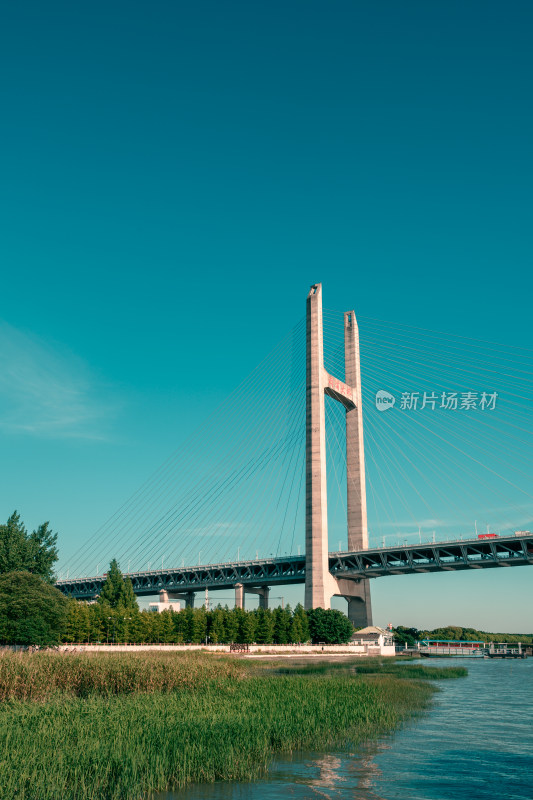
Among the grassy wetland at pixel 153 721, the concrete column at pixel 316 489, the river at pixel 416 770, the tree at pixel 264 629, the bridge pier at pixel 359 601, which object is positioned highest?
the concrete column at pixel 316 489

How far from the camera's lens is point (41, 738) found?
15.2m

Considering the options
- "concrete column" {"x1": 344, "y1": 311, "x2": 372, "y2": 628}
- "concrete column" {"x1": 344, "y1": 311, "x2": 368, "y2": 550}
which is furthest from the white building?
"concrete column" {"x1": 344, "y1": 311, "x2": 368, "y2": 550}

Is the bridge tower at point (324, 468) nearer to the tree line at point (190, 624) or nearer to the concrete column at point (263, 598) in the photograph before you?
the tree line at point (190, 624)

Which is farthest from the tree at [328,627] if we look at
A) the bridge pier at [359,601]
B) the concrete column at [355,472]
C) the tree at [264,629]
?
the concrete column at [355,472]

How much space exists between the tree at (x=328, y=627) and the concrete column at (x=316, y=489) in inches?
120

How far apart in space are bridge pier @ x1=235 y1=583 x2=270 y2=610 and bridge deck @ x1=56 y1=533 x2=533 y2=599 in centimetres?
117

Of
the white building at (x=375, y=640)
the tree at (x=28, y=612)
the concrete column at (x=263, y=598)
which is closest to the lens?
the tree at (x=28, y=612)

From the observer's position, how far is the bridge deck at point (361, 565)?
88875mm

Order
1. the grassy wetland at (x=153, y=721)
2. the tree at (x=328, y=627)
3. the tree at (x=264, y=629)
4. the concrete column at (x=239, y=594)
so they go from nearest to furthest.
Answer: the grassy wetland at (x=153, y=721), the tree at (x=264, y=629), the tree at (x=328, y=627), the concrete column at (x=239, y=594)

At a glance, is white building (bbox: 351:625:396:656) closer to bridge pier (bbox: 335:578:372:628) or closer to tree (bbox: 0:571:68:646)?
bridge pier (bbox: 335:578:372:628)

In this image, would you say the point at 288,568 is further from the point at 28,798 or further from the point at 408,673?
the point at 28,798

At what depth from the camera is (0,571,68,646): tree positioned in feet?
167

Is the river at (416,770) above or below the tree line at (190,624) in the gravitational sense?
below

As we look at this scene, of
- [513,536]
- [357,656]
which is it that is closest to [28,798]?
[357,656]
